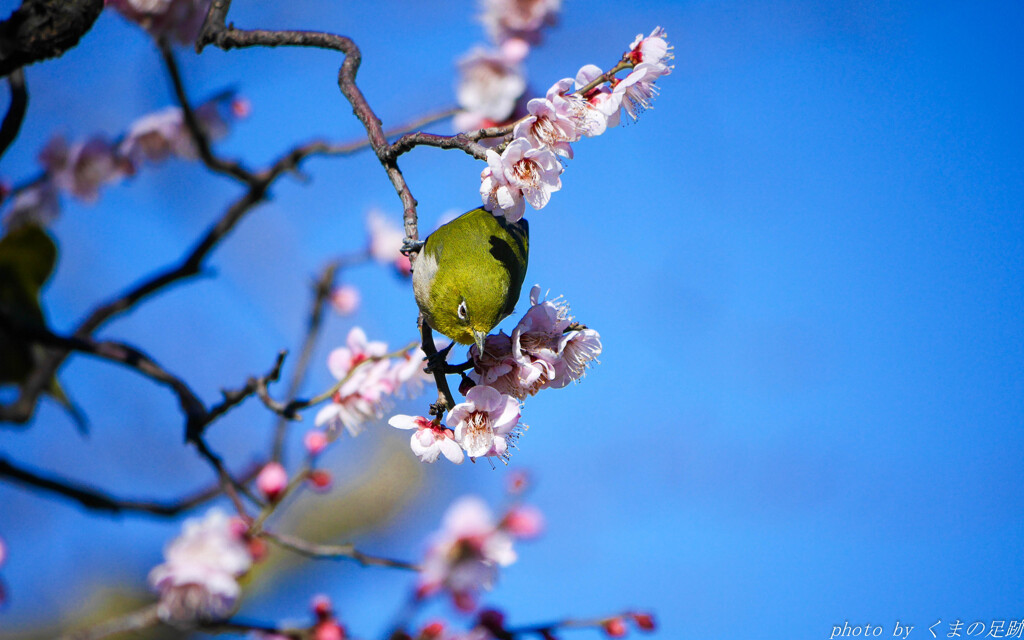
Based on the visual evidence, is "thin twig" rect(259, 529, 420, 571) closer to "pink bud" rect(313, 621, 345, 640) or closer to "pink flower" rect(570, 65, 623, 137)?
"pink bud" rect(313, 621, 345, 640)

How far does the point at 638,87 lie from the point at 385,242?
200 cm

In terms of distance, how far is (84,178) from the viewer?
8.80ft

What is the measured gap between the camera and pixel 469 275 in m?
1.30

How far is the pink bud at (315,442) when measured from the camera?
2.05 m

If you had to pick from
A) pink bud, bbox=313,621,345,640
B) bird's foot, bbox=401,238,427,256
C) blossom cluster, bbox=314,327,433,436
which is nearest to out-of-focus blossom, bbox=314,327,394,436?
blossom cluster, bbox=314,327,433,436

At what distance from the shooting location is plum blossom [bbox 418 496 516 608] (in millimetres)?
2068

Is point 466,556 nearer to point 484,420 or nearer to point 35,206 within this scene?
point 484,420

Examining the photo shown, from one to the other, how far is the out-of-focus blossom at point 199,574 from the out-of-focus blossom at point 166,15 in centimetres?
149

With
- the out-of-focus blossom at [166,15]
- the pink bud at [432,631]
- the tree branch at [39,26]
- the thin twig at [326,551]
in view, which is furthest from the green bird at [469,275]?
the out-of-focus blossom at [166,15]

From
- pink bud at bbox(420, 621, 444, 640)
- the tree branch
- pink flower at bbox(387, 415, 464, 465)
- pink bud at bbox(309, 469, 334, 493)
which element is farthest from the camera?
pink bud at bbox(309, 469, 334, 493)

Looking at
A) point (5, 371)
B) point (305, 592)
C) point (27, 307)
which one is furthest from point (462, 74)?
point (305, 592)

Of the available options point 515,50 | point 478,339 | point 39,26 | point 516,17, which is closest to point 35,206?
point 39,26

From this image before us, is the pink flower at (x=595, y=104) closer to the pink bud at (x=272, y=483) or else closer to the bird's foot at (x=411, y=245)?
the bird's foot at (x=411, y=245)

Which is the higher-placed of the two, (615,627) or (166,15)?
(166,15)
